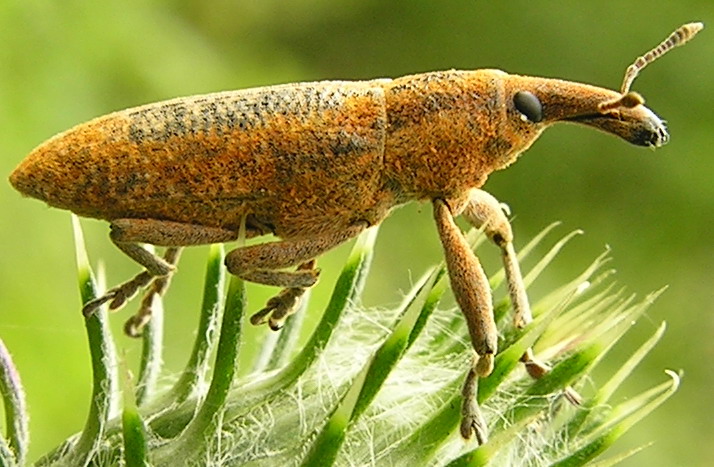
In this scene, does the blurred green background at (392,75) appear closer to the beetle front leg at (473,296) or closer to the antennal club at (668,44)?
the beetle front leg at (473,296)

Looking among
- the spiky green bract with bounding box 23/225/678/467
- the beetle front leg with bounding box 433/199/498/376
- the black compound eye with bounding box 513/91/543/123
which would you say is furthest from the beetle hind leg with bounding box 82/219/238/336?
the black compound eye with bounding box 513/91/543/123

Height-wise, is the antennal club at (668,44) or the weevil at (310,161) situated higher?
the antennal club at (668,44)

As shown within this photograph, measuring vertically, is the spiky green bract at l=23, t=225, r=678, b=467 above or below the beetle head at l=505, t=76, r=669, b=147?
below

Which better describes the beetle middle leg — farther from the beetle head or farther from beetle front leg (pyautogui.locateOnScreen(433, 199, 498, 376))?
the beetle head

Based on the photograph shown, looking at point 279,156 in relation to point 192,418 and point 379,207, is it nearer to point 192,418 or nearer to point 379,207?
point 379,207

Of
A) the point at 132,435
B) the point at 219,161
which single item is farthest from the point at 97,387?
the point at 219,161

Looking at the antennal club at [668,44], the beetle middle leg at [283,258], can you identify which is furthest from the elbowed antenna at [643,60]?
the beetle middle leg at [283,258]

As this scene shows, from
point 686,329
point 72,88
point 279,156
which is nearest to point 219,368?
point 279,156
